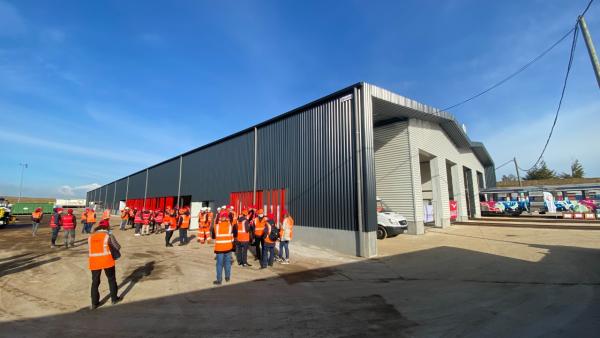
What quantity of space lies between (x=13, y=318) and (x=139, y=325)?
8.01 ft

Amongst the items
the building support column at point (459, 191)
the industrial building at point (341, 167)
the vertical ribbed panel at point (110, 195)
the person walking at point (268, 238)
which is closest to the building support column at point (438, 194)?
the industrial building at point (341, 167)

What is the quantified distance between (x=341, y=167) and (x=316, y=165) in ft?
5.51

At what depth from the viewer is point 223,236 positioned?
23.3 ft

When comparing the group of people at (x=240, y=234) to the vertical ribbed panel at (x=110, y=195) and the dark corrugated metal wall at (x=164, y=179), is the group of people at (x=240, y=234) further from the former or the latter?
the vertical ribbed panel at (x=110, y=195)

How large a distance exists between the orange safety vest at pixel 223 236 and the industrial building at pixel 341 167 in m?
6.02

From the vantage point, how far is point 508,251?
1125 centimetres

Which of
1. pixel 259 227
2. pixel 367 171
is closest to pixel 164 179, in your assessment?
pixel 259 227

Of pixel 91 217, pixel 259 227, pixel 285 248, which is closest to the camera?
pixel 259 227

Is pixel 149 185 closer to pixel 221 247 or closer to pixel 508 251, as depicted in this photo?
pixel 221 247

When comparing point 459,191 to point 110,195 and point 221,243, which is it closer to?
point 221,243

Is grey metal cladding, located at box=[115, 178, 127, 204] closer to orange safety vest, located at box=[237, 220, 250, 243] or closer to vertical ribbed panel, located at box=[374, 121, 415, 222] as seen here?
vertical ribbed panel, located at box=[374, 121, 415, 222]

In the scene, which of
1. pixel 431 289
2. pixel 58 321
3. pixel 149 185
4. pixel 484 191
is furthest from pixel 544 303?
pixel 149 185

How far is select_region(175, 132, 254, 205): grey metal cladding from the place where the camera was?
63.4 feet

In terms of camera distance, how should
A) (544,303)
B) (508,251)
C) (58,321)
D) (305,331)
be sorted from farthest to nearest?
(508,251) → (544,303) → (58,321) → (305,331)
